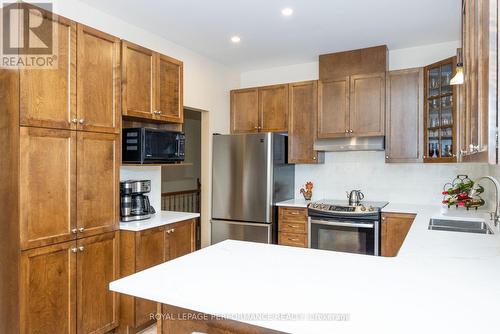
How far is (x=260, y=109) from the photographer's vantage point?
4.55m

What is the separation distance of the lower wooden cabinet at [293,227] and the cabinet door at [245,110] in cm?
124

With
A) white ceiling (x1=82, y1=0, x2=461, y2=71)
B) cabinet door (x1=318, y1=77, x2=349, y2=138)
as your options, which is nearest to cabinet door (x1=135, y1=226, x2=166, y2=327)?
white ceiling (x1=82, y1=0, x2=461, y2=71)

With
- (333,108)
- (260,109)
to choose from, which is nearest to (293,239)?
(333,108)

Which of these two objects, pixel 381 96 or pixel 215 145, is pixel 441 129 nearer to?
pixel 381 96

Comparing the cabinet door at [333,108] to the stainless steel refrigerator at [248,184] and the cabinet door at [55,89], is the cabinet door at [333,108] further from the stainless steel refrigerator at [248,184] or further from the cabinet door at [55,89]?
the cabinet door at [55,89]

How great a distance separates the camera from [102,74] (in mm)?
2578

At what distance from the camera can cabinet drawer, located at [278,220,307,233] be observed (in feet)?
13.0

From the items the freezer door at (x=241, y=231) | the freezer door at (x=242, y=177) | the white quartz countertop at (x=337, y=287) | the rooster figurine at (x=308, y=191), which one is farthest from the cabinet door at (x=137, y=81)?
the rooster figurine at (x=308, y=191)

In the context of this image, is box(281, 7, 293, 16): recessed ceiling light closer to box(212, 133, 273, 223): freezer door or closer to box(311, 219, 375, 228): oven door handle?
box(212, 133, 273, 223): freezer door

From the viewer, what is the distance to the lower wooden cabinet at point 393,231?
3434 millimetres

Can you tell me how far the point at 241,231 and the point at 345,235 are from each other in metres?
1.25

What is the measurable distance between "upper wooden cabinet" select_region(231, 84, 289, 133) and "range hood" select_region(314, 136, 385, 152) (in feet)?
1.75

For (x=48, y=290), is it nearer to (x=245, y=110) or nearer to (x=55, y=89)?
(x=55, y=89)

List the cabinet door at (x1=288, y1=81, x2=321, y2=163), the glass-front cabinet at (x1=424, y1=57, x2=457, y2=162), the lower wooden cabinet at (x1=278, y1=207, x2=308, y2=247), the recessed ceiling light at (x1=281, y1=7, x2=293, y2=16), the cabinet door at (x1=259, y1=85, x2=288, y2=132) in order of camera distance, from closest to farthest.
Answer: the recessed ceiling light at (x1=281, y1=7, x2=293, y2=16)
the glass-front cabinet at (x1=424, y1=57, x2=457, y2=162)
the lower wooden cabinet at (x1=278, y1=207, x2=308, y2=247)
the cabinet door at (x1=288, y1=81, x2=321, y2=163)
the cabinet door at (x1=259, y1=85, x2=288, y2=132)
